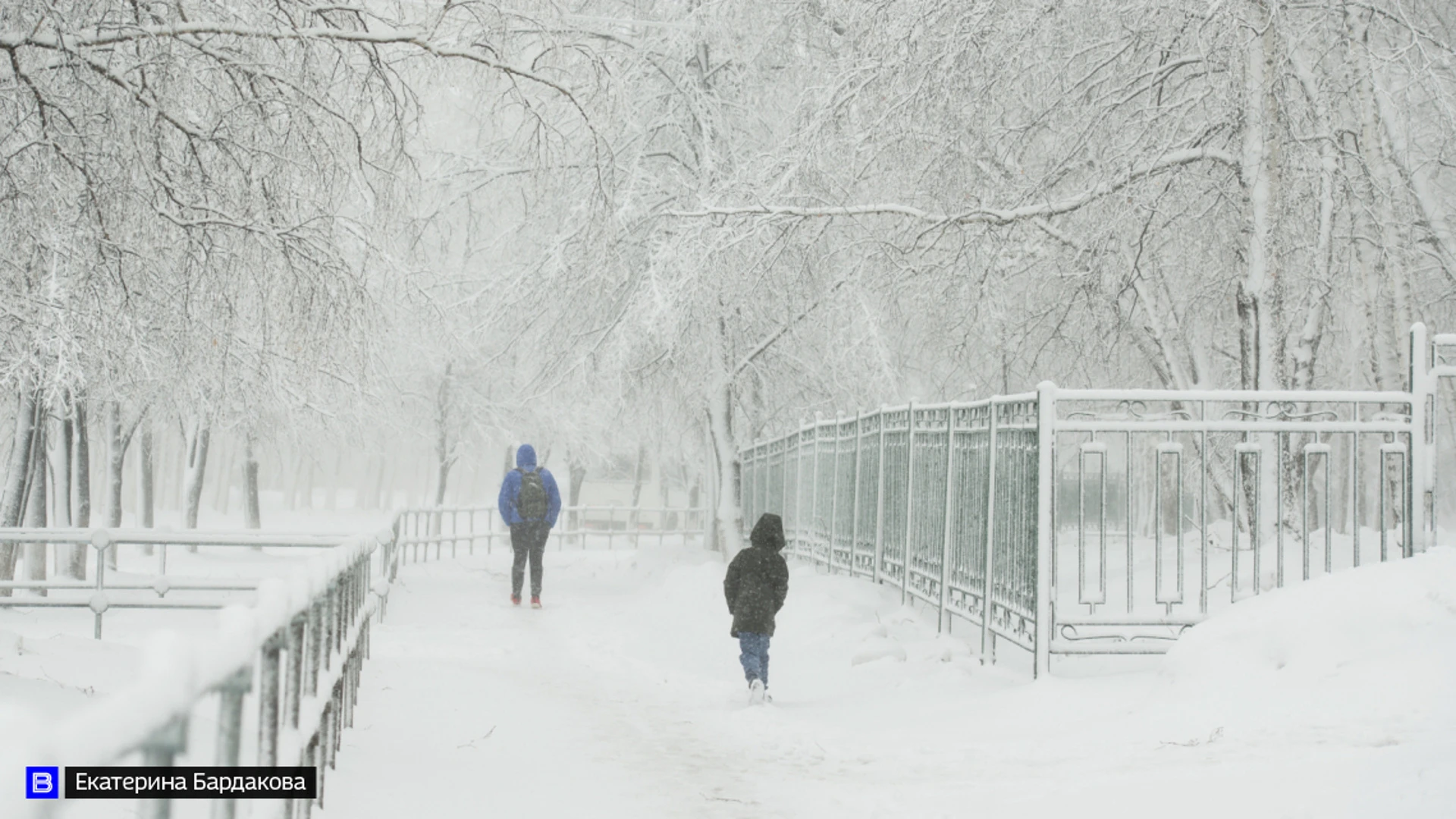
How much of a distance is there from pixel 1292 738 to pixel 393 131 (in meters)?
5.56

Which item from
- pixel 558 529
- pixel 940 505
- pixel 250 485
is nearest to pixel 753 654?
pixel 940 505

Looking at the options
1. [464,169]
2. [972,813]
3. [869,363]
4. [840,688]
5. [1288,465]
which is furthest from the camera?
[464,169]

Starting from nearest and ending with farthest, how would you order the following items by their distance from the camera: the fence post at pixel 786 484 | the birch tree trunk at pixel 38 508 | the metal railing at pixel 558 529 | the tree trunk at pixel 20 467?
the tree trunk at pixel 20 467 → the birch tree trunk at pixel 38 508 → the fence post at pixel 786 484 → the metal railing at pixel 558 529

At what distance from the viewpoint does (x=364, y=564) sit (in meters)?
8.16

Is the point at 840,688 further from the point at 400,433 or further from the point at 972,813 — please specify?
the point at 400,433

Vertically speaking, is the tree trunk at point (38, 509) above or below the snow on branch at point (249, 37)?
below

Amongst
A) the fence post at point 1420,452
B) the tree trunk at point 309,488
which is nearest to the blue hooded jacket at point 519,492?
the fence post at point 1420,452

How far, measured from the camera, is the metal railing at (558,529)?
24062 millimetres

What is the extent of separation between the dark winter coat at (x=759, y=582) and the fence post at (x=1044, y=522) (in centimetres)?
165

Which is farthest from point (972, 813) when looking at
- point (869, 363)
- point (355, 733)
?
point (869, 363)

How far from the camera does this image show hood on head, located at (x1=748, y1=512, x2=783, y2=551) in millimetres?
9102

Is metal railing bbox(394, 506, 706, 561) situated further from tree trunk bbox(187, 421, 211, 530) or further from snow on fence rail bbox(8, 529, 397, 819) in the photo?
snow on fence rail bbox(8, 529, 397, 819)

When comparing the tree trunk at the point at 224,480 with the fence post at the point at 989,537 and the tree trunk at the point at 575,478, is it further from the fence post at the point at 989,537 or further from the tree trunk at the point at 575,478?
the fence post at the point at 989,537

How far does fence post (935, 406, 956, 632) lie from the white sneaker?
6.80 ft
